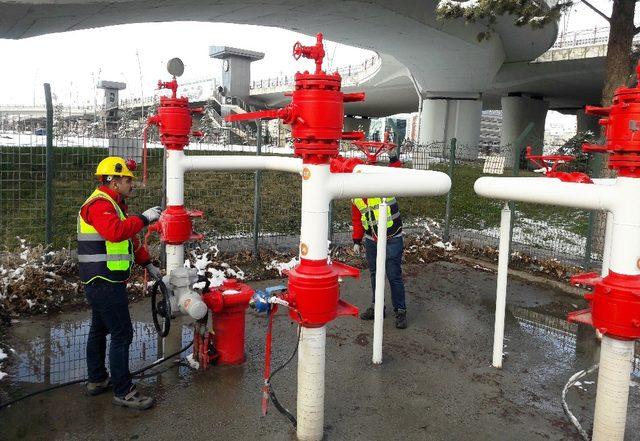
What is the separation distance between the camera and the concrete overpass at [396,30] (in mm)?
11852

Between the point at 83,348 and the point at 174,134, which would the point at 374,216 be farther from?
the point at 83,348

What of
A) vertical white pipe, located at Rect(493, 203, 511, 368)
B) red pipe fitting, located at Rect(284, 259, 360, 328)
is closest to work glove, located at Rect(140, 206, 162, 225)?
red pipe fitting, located at Rect(284, 259, 360, 328)

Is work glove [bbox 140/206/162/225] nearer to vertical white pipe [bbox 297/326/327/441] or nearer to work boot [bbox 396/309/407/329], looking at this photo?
vertical white pipe [bbox 297/326/327/441]

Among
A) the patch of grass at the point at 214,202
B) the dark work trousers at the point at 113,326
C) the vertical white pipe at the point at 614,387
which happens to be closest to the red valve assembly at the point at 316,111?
the dark work trousers at the point at 113,326

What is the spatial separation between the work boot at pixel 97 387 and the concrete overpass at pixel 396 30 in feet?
32.2

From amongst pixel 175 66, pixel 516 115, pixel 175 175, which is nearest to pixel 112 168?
pixel 175 175

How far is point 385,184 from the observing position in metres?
3.18

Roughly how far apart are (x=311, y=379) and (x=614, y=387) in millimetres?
1832

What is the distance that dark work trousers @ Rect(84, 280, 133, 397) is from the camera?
136 inches

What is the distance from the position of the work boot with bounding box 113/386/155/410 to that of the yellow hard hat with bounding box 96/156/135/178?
5.29ft

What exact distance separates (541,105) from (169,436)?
3435 cm

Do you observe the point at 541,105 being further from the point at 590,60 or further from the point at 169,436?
the point at 169,436

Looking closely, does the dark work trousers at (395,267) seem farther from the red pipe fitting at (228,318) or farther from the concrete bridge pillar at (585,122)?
the concrete bridge pillar at (585,122)

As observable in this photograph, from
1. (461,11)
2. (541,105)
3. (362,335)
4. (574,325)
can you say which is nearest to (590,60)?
(541,105)
